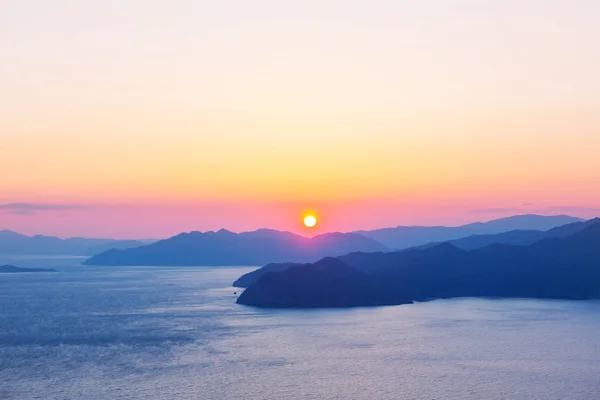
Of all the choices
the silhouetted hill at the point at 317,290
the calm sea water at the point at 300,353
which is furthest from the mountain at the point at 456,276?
the calm sea water at the point at 300,353

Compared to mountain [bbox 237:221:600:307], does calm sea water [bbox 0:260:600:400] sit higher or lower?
lower

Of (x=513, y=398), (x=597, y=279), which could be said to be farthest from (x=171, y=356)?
(x=597, y=279)

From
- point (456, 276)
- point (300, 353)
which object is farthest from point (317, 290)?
point (300, 353)

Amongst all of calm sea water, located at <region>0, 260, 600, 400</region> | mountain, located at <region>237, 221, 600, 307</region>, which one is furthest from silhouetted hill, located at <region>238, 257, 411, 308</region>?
calm sea water, located at <region>0, 260, 600, 400</region>

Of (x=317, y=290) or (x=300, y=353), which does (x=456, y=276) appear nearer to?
(x=317, y=290)

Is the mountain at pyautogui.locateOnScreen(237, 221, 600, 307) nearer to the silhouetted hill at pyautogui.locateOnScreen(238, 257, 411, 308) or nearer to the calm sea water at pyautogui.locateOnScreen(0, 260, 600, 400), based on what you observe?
the silhouetted hill at pyautogui.locateOnScreen(238, 257, 411, 308)

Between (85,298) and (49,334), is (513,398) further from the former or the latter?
(85,298)
